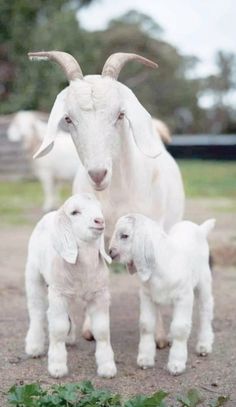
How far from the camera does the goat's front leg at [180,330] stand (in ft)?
12.3

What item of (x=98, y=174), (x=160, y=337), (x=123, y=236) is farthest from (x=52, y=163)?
(x=98, y=174)

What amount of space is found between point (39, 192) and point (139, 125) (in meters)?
11.5

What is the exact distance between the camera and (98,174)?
350cm

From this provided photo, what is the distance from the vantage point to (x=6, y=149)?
1809 cm

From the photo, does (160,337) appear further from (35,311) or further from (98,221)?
(98,221)

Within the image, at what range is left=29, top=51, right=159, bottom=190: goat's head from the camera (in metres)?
3.53

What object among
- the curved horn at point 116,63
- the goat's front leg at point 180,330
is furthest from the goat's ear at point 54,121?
the goat's front leg at point 180,330

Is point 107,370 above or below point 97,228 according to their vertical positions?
below

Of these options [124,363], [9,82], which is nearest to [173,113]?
[9,82]

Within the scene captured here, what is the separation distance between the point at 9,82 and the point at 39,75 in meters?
1.90

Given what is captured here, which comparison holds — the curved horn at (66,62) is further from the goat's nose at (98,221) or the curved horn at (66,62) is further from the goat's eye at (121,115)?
the goat's nose at (98,221)

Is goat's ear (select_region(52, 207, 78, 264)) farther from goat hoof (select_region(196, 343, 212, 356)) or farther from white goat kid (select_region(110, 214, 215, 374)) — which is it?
goat hoof (select_region(196, 343, 212, 356))

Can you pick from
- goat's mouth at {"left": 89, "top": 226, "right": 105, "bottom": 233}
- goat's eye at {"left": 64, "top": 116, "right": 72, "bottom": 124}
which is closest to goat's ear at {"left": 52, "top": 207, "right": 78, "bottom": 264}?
goat's mouth at {"left": 89, "top": 226, "right": 105, "bottom": 233}

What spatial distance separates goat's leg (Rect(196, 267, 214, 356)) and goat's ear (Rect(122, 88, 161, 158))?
2.84 feet
